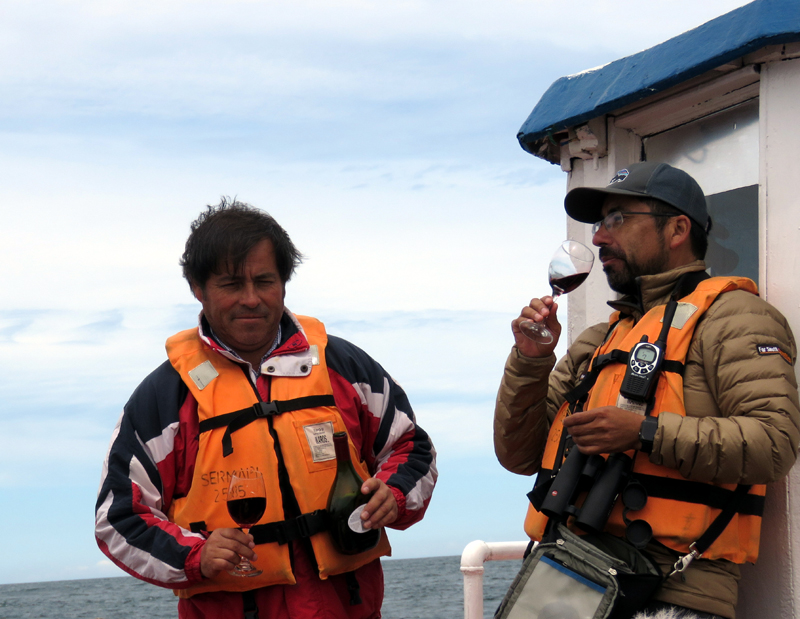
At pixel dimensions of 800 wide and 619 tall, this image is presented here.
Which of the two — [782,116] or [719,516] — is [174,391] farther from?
[782,116]

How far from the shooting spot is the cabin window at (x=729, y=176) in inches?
157

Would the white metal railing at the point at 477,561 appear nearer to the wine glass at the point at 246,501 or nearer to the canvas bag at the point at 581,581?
the canvas bag at the point at 581,581

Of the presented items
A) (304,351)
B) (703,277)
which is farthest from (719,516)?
(304,351)

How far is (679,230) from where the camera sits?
10.9 ft

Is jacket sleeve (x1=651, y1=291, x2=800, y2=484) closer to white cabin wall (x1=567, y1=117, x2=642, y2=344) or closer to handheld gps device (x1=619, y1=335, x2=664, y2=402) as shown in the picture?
handheld gps device (x1=619, y1=335, x2=664, y2=402)

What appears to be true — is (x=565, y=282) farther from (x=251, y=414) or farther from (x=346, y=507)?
(x=251, y=414)

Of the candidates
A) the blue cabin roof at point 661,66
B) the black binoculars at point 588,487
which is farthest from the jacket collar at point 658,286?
the blue cabin roof at point 661,66

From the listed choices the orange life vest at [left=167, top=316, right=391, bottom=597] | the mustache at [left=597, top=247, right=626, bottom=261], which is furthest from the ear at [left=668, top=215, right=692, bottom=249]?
the orange life vest at [left=167, top=316, right=391, bottom=597]

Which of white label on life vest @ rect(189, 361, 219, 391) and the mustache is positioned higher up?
the mustache

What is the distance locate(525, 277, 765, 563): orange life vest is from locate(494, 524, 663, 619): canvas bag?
12 cm

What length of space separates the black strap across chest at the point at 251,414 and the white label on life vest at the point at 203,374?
0.47 feet

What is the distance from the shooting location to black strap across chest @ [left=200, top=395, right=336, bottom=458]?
307cm

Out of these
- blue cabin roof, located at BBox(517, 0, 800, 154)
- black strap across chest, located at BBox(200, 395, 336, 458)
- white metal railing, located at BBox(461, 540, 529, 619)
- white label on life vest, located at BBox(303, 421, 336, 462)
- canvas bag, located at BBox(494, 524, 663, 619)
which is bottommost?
white metal railing, located at BBox(461, 540, 529, 619)

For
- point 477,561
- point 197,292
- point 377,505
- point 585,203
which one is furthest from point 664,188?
point 477,561
